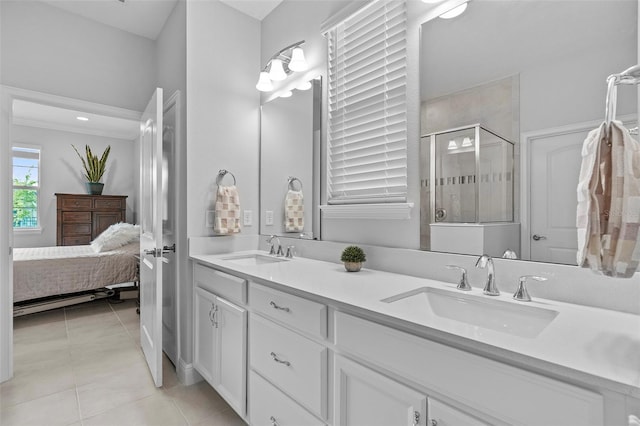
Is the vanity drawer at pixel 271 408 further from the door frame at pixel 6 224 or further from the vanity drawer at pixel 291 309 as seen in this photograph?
the door frame at pixel 6 224

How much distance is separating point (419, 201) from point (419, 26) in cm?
84

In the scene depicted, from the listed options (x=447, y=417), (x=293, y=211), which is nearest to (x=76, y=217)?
(x=293, y=211)

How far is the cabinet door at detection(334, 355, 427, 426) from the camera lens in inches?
36.0

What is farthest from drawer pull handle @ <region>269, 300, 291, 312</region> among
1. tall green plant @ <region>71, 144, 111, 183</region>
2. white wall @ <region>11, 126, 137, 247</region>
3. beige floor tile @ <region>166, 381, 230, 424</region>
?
white wall @ <region>11, 126, 137, 247</region>

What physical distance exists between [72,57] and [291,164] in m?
1.95

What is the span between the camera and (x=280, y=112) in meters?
2.40

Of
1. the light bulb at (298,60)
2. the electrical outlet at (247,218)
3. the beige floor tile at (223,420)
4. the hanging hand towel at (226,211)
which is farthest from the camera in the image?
the electrical outlet at (247,218)

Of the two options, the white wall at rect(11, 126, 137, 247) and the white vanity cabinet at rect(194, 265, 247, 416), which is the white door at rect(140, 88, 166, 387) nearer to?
the white vanity cabinet at rect(194, 265, 247, 416)

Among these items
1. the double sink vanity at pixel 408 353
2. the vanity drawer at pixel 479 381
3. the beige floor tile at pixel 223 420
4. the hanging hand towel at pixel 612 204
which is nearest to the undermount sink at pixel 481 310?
the double sink vanity at pixel 408 353

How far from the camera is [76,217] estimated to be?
546cm

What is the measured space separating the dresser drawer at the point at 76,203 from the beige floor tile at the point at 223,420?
5.14 m

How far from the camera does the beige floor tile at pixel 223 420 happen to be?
1.84 metres

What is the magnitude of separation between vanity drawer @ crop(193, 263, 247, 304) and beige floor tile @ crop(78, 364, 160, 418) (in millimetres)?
806

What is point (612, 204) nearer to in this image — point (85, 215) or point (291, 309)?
point (291, 309)
